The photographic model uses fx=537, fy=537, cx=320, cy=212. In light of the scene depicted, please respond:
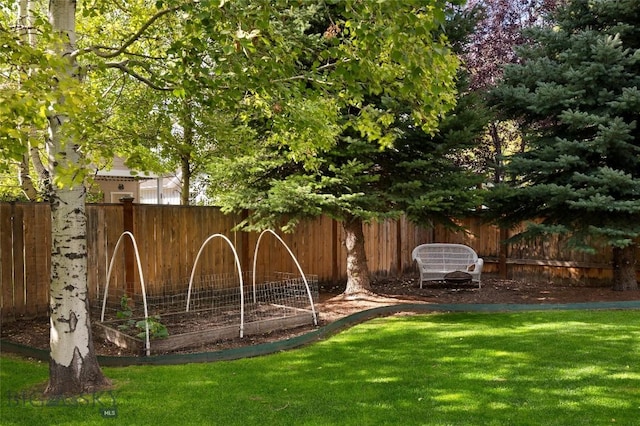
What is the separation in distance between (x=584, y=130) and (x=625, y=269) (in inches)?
107

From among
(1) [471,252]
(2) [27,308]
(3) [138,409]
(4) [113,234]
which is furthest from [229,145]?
(1) [471,252]

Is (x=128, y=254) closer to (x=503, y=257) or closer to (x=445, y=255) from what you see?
(x=445, y=255)

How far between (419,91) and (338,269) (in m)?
7.50

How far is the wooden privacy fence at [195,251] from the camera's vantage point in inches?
297

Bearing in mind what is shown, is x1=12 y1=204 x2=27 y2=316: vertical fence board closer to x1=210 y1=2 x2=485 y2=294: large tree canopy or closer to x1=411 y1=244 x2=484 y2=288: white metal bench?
x1=210 y1=2 x2=485 y2=294: large tree canopy

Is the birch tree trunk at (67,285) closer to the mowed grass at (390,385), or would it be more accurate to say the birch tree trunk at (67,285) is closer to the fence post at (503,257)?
the mowed grass at (390,385)

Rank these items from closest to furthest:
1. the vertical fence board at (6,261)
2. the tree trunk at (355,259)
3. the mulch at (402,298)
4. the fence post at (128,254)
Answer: the mulch at (402,298)
the vertical fence board at (6,261)
the fence post at (128,254)
the tree trunk at (355,259)

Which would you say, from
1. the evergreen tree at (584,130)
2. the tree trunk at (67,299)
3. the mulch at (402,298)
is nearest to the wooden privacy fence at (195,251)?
the mulch at (402,298)

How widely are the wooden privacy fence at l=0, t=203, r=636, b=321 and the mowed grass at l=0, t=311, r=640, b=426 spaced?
2.32 metres

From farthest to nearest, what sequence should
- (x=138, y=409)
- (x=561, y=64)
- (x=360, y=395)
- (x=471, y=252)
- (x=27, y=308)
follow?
1. (x=471, y=252)
2. (x=561, y=64)
3. (x=27, y=308)
4. (x=360, y=395)
5. (x=138, y=409)

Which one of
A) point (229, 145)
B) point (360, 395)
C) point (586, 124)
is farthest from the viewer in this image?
point (586, 124)

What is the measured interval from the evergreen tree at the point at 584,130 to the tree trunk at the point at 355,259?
2605mm

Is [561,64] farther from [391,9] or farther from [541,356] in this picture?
[391,9]

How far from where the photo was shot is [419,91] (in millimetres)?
4801
